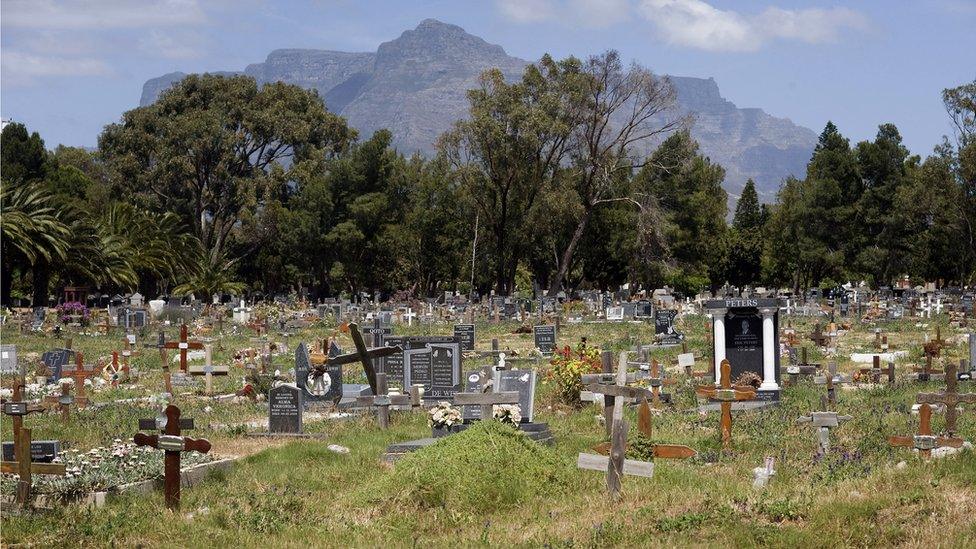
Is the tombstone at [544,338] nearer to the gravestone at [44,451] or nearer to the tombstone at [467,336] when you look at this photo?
the tombstone at [467,336]

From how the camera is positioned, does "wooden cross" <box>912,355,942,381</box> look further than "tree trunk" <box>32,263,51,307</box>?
No

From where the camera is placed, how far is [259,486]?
11641 millimetres

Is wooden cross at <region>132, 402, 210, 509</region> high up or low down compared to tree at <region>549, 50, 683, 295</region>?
down

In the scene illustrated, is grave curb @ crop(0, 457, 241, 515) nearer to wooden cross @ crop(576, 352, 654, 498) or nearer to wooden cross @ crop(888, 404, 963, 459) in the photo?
wooden cross @ crop(576, 352, 654, 498)

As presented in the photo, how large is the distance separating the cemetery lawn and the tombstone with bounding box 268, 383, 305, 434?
117 cm

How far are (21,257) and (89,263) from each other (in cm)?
314

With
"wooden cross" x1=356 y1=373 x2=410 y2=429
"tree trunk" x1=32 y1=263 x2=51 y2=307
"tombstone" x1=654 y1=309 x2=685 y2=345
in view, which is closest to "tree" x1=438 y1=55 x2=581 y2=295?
"tree trunk" x1=32 y1=263 x2=51 y2=307

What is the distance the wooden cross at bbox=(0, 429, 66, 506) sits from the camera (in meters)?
10.2

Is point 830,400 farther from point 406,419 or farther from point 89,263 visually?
point 89,263

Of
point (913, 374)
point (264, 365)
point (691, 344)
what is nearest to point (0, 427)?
point (264, 365)

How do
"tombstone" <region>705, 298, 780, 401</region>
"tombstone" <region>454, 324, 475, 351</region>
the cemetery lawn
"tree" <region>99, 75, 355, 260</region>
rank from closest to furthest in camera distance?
1. the cemetery lawn
2. "tombstone" <region>705, 298, 780, 401</region>
3. "tombstone" <region>454, 324, 475, 351</region>
4. "tree" <region>99, 75, 355, 260</region>

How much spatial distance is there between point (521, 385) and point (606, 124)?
A: 145ft

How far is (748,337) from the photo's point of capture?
21.3 m

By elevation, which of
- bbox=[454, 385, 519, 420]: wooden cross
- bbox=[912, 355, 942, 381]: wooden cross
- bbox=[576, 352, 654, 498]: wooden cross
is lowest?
bbox=[912, 355, 942, 381]: wooden cross
